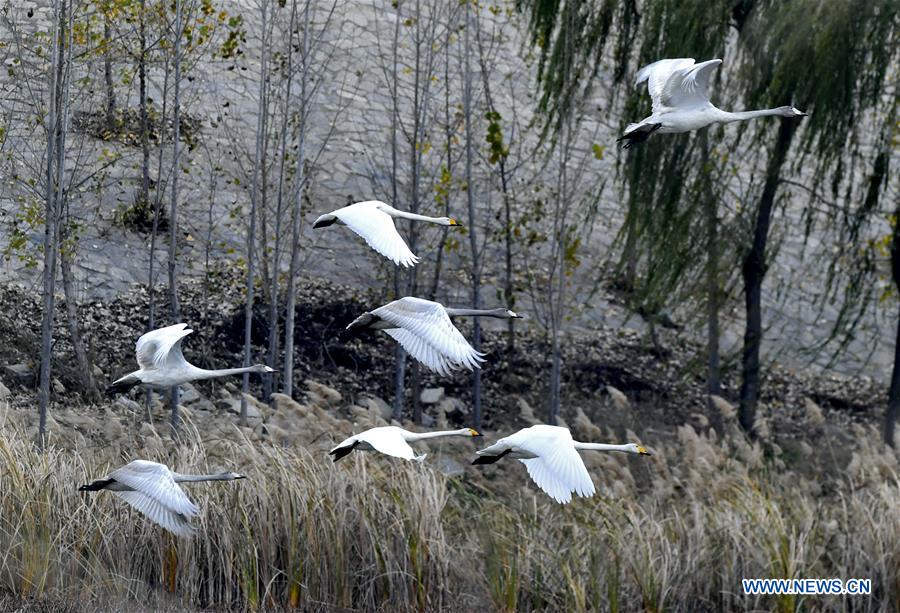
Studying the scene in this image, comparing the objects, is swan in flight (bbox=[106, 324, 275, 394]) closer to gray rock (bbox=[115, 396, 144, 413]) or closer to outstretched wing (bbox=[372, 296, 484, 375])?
outstretched wing (bbox=[372, 296, 484, 375])

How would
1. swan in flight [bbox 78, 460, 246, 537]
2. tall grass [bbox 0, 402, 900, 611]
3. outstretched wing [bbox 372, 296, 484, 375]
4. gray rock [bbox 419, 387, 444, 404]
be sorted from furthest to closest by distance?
gray rock [bbox 419, 387, 444, 404], tall grass [bbox 0, 402, 900, 611], swan in flight [bbox 78, 460, 246, 537], outstretched wing [bbox 372, 296, 484, 375]

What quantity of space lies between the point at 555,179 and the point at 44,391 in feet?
31.4

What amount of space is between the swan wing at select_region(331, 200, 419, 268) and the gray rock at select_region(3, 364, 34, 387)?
7.95 m

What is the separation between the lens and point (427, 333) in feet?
25.5

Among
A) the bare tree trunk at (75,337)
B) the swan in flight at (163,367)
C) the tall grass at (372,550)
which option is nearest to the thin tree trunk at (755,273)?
the tall grass at (372,550)

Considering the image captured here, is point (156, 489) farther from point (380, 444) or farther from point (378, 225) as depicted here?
point (378, 225)

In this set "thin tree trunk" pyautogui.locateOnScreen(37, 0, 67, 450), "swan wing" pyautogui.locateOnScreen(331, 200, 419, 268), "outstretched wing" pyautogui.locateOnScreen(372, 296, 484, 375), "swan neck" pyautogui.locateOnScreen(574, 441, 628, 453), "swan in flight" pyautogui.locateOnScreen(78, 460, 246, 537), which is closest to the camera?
"swan wing" pyautogui.locateOnScreen(331, 200, 419, 268)

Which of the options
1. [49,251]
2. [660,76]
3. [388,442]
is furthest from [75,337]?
[660,76]

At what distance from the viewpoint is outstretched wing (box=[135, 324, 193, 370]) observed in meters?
7.84

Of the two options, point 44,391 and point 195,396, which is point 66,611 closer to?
point 44,391

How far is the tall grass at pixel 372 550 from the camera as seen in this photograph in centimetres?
934

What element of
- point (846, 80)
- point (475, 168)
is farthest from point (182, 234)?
point (846, 80)

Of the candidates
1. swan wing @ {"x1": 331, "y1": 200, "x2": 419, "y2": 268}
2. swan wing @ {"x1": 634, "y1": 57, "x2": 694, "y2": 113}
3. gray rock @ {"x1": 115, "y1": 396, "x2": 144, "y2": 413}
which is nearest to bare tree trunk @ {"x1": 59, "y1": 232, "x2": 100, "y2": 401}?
gray rock @ {"x1": 115, "y1": 396, "x2": 144, "y2": 413}

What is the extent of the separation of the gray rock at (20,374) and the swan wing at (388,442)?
7.90 meters
